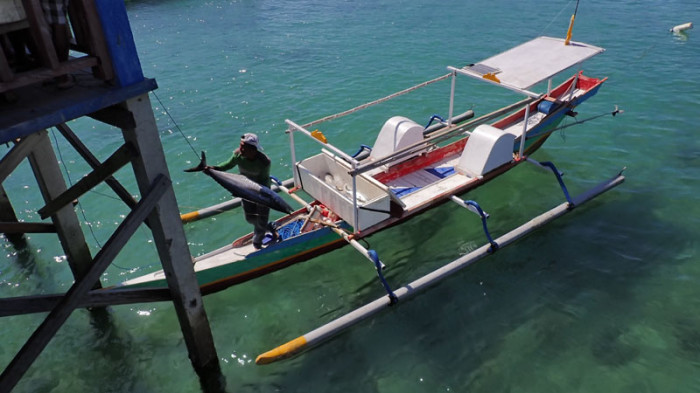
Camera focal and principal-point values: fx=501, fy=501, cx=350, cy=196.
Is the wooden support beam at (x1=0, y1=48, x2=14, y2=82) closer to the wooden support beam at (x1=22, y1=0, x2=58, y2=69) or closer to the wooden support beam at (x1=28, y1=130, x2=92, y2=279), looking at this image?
the wooden support beam at (x1=22, y1=0, x2=58, y2=69)

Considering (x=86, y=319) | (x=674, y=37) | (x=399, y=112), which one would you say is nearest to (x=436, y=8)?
(x=674, y=37)

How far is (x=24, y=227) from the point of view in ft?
28.6

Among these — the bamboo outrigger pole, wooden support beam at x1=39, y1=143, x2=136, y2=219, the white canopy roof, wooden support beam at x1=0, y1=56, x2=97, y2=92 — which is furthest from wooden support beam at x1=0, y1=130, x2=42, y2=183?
the white canopy roof

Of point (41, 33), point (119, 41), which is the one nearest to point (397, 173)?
point (119, 41)

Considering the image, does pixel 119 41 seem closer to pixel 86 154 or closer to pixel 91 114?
pixel 91 114

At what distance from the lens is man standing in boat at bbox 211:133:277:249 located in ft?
26.6

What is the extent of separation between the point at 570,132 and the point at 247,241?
11.3m

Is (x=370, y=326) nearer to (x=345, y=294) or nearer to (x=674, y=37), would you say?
(x=345, y=294)

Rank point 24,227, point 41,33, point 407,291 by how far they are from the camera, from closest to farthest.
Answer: point 41,33
point 24,227
point 407,291

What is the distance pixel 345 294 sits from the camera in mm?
9875

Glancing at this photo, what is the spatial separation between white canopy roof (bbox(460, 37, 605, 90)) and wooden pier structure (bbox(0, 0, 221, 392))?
7.65 meters

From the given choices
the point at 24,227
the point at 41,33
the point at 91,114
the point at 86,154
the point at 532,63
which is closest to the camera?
the point at 41,33

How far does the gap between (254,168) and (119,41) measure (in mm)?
3305

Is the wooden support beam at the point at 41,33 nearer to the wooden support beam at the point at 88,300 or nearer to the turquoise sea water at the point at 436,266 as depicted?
the wooden support beam at the point at 88,300
